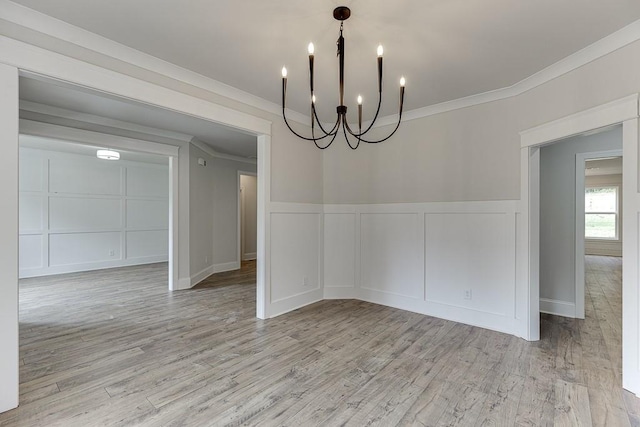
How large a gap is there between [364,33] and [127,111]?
3168 millimetres

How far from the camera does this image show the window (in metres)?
8.95

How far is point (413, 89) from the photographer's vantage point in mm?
3188

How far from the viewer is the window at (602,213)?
29.3 feet

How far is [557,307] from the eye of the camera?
12.4 ft

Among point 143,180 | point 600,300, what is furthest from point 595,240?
point 143,180

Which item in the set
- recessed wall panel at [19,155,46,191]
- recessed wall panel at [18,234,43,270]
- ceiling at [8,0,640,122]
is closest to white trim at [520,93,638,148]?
ceiling at [8,0,640,122]

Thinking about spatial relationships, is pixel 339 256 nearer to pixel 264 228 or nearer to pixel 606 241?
pixel 264 228

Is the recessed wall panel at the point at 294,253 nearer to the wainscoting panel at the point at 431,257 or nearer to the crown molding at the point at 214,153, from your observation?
the wainscoting panel at the point at 431,257

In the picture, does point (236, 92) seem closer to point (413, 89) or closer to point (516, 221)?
point (413, 89)

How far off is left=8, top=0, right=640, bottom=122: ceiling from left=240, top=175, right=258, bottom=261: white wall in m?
5.58

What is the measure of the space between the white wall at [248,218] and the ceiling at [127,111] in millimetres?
2748

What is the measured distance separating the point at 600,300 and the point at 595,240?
6442 mm

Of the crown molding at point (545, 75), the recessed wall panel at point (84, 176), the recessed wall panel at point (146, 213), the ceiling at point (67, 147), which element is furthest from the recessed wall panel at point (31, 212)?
the crown molding at point (545, 75)

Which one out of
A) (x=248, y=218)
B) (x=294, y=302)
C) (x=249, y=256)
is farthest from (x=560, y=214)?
(x=248, y=218)
